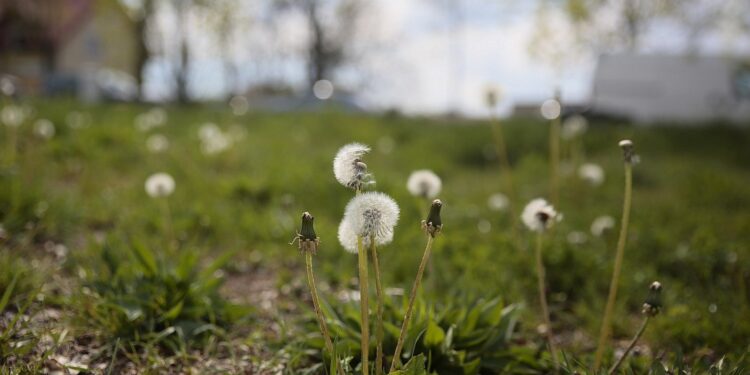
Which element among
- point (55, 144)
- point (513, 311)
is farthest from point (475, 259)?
point (55, 144)

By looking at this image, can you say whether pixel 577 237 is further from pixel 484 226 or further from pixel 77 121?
pixel 77 121

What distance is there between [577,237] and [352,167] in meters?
3.58

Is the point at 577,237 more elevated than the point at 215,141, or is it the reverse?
the point at 215,141

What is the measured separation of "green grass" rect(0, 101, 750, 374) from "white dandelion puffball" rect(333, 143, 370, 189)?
3.31 ft

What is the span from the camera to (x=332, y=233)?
188 inches

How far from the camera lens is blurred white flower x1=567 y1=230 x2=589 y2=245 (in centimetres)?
473

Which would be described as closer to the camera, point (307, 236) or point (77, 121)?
point (307, 236)

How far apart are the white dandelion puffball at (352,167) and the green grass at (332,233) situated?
1.01 metres

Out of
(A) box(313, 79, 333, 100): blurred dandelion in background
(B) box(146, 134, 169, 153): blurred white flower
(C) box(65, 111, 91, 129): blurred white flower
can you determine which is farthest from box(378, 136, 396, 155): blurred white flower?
(A) box(313, 79, 333, 100): blurred dandelion in background

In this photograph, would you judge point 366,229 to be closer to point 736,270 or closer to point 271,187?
point 736,270

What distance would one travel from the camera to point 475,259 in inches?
171

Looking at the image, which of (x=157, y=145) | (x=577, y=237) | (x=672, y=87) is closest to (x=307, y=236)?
(x=577, y=237)

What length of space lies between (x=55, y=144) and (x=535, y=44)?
2142 cm

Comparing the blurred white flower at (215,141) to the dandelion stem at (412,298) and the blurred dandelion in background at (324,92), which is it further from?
the blurred dandelion in background at (324,92)
